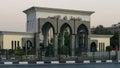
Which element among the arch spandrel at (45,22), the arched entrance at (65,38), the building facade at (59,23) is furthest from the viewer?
the building facade at (59,23)

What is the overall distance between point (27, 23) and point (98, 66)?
4603 cm

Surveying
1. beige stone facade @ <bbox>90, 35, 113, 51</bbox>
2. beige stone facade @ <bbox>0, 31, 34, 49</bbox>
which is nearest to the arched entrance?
beige stone facade @ <bbox>90, 35, 113, 51</bbox>

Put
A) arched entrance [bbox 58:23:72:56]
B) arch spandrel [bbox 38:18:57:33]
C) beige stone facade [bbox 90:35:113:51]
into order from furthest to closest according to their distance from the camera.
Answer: beige stone facade [bbox 90:35:113:51]
arched entrance [bbox 58:23:72:56]
arch spandrel [bbox 38:18:57:33]

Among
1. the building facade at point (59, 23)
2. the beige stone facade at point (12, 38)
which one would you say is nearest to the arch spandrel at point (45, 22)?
the building facade at point (59, 23)

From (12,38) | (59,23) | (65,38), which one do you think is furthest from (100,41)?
(12,38)

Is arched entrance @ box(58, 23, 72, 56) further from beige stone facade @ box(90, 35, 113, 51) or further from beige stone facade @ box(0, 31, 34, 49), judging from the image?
beige stone facade @ box(0, 31, 34, 49)

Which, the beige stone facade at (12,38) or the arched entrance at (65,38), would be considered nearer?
the beige stone facade at (12,38)

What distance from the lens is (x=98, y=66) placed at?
66.7ft

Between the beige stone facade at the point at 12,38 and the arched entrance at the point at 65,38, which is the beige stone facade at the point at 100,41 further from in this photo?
the beige stone facade at the point at 12,38

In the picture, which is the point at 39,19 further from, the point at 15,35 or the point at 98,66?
the point at 98,66

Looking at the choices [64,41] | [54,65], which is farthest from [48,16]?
[54,65]

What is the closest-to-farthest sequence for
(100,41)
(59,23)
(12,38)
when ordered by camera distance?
(12,38) → (59,23) → (100,41)

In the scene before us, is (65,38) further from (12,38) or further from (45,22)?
(12,38)

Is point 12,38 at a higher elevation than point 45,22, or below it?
below
